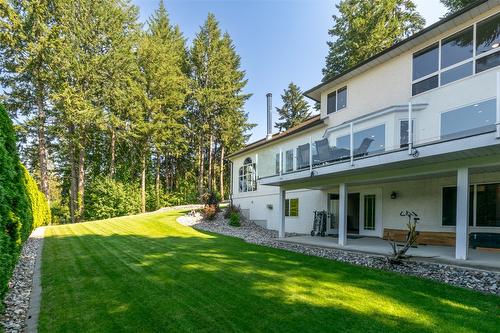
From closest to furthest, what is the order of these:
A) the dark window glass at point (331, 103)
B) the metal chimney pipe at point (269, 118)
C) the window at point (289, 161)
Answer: the window at point (289, 161)
the dark window glass at point (331, 103)
the metal chimney pipe at point (269, 118)

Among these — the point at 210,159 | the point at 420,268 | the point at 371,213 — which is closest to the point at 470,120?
the point at 420,268

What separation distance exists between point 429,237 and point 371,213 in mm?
2523

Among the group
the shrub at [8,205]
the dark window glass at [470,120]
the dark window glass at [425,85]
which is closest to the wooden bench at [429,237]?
the dark window glass at [470,120]

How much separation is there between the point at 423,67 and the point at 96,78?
21891 millimetres

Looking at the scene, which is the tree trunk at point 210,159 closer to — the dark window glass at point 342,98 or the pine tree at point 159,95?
the pine tree at point 159,95

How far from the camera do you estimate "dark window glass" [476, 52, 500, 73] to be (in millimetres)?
7902

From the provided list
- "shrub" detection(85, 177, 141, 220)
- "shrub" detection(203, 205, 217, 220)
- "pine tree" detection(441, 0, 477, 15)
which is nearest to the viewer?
"pine tree" detection(441, 0, 477, 15)

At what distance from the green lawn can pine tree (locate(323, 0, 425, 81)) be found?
63.3 feet

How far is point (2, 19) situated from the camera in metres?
18.6

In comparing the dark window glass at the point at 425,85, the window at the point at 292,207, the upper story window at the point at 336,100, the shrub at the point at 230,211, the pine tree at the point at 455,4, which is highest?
the pine tree at the point at 455,4

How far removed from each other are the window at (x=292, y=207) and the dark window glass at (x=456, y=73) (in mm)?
8435

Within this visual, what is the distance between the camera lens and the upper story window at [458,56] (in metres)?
8.09

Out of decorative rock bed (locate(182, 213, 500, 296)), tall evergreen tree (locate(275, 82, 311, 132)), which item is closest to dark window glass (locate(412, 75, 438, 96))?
decorative rock bed (locate(182, 213, 500, 296))

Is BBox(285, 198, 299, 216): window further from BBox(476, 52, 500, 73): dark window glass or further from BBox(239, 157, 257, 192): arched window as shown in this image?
BBox(476, 52, 500, 73): dark window glass
